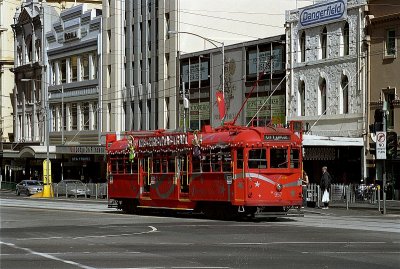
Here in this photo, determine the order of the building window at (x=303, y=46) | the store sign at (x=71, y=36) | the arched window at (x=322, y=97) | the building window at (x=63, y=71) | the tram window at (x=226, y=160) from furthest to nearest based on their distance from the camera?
the building window at (x=63, y=71)
the store sign at (x=71, y=36)
the building window at (x=303, y=46)
the arched window at (x=322, y=97)
the tram window at (x=226, y=160)

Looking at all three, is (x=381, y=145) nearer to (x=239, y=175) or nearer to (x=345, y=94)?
(x=239, y=175)

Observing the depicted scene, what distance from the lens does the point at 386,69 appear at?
4409 centimetres

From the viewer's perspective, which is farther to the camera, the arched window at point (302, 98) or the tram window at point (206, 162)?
the arched window at point (302, 98)

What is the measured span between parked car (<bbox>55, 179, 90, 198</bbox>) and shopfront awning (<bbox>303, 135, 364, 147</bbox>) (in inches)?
856

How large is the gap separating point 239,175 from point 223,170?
907 mm

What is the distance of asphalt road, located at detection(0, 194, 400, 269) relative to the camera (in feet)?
51.0

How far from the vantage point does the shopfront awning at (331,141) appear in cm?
4375

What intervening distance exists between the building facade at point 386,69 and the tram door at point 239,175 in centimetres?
1721

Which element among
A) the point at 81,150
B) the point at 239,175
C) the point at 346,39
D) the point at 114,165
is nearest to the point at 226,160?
the point at 239,175

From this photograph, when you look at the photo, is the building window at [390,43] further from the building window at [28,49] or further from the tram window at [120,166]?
the building window at [28,49]

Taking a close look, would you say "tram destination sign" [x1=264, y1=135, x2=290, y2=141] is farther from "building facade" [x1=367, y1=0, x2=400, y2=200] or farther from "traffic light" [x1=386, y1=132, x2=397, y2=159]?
"building facade" [x1=367, y1=0, x2=400, y2=200]

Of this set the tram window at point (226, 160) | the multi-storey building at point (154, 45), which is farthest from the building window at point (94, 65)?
the tram window at point (226, 160)

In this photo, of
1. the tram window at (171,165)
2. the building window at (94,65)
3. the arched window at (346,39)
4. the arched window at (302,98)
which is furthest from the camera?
the building window at (94,65)

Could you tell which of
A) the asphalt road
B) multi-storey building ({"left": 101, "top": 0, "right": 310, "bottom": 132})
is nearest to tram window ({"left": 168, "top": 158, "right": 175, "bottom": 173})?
the asphalt road
